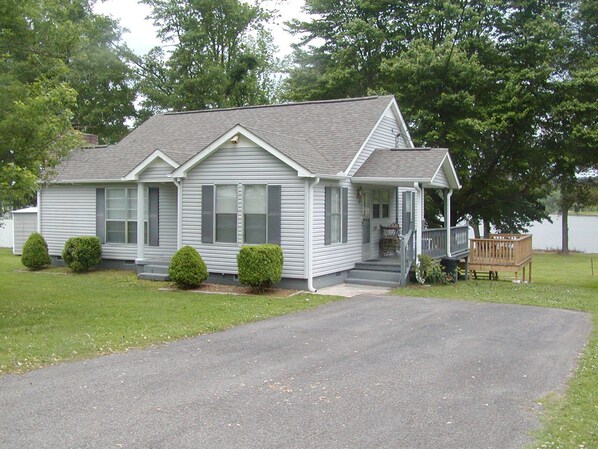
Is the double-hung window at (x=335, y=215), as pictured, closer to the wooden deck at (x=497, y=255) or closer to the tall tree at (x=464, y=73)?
the wooden deck at (x=497, y=255)

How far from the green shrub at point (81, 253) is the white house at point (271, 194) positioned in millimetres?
419

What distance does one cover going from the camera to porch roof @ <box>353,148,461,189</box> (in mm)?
16906

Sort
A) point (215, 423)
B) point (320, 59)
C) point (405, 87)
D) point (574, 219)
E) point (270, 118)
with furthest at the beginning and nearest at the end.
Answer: point (574, 219) < point (320, 59) < point (405, 87) < point (270, 118) < point (215, 423)

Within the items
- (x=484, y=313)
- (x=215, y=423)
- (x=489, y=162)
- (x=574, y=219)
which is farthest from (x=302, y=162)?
(x=574, y=219)

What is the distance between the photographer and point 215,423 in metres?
5.81

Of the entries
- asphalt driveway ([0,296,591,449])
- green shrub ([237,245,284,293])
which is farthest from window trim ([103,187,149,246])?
asphalt driveway ([0,296,591,449])

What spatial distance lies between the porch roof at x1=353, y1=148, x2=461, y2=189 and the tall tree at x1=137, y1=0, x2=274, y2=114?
1919 centimetres

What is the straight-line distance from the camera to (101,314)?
1182 cm

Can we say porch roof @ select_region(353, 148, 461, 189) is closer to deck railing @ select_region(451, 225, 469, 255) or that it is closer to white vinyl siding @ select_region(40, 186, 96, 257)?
deck railing @ select_region(451, 225, 469, 255)

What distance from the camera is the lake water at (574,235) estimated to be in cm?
5725

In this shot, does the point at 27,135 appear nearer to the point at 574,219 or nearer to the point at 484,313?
the point at 484,313

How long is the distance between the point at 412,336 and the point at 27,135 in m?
7.35

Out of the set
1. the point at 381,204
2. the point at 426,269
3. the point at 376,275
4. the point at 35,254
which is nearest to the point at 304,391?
the point at 376,275

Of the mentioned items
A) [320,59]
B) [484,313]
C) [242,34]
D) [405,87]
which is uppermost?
[242,34]
